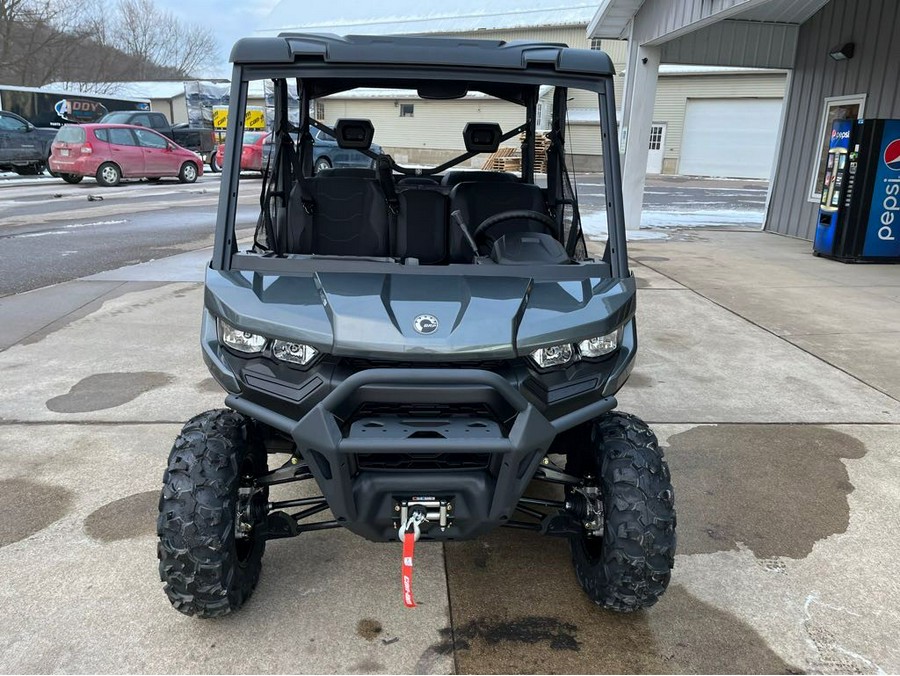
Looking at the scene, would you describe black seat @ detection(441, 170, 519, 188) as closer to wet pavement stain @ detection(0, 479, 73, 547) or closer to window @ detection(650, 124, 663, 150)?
wet pavement stain @ detection(0, 479, 73, 547)

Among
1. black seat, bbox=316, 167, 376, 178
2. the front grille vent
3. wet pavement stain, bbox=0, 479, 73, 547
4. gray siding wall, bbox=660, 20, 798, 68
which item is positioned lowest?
wet pavement stain, bbox=0, 479, 73, 547

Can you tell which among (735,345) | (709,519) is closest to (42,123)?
(735,345)

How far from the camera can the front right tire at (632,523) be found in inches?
93.0

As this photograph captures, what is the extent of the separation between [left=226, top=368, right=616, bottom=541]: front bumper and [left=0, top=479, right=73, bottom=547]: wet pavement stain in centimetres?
158

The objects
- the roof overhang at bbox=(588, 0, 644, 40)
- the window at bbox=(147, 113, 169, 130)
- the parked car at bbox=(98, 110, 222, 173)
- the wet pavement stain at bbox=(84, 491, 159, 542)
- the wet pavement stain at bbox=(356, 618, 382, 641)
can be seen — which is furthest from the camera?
the window at bbox=(147, 113, 169, 130)

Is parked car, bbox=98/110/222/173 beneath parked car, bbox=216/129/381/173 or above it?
above

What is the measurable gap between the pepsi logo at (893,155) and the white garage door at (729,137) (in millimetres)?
21601

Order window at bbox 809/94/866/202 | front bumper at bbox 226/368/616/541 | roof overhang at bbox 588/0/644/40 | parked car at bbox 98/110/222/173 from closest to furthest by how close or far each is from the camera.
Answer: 1. front bumper at bbox 226/368/616/541
2. window at bbox 809/94/866/202
3. roof overhang at bbox 588/0/644/40
4. parked car at bbox 98/110/222/173

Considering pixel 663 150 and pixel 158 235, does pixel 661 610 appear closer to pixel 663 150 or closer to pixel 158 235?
pixel 158 235

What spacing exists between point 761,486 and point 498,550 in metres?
1.54

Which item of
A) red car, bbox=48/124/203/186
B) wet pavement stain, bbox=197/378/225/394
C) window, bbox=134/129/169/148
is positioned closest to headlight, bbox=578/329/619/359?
wet pavement stain, bbox=197/378/225/394

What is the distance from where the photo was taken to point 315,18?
4128cm

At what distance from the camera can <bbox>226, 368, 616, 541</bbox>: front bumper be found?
2.11 m

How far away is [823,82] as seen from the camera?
11.8 meters
